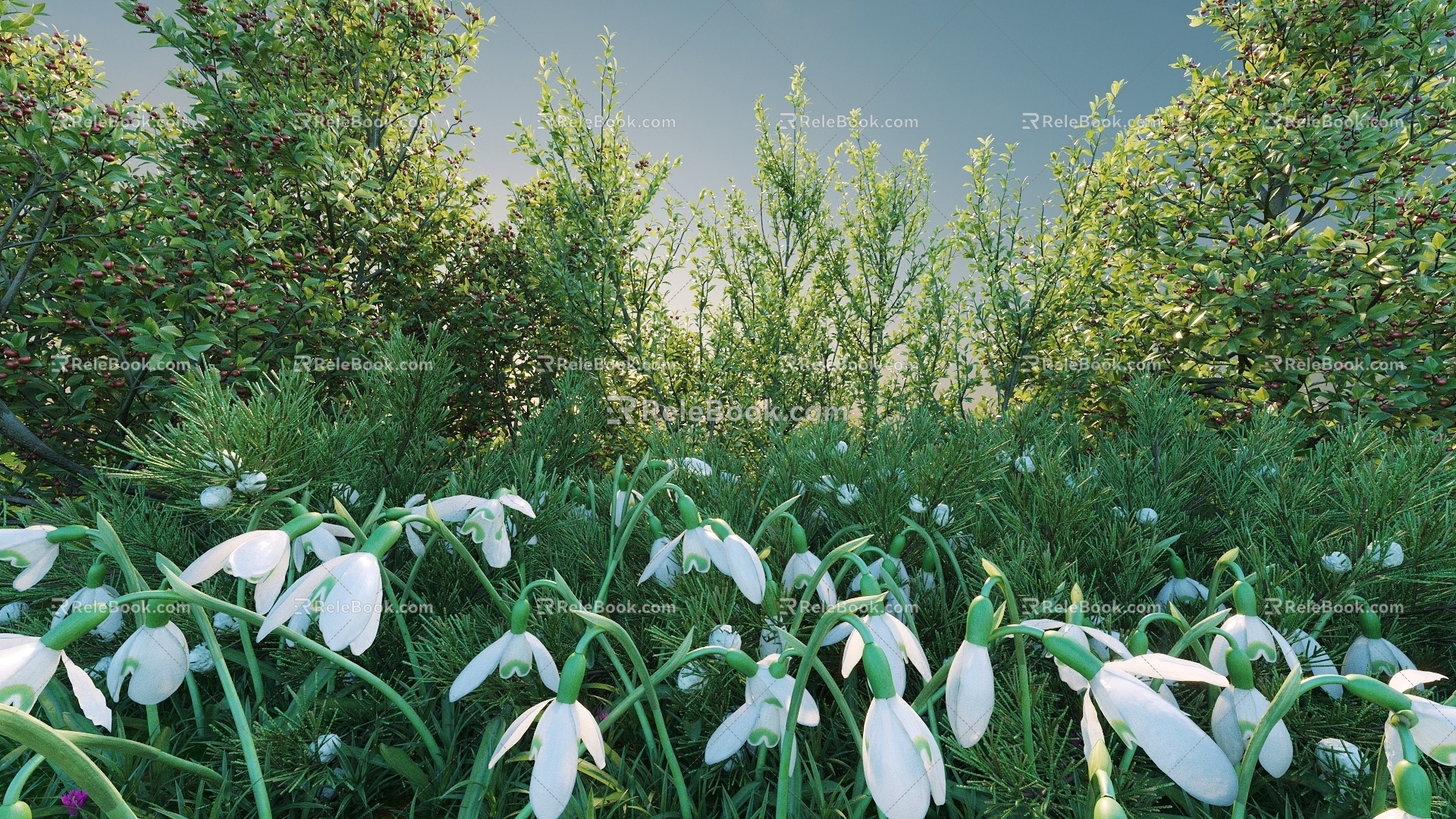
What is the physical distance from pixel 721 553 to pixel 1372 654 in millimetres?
1044

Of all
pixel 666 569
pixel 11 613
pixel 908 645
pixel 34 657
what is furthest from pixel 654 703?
pixel 11 613

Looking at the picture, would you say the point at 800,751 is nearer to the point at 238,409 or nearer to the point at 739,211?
the point at 238,409

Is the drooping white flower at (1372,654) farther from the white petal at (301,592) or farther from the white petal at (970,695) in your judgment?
the white petal at (301,592)

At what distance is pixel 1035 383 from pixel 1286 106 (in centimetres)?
172

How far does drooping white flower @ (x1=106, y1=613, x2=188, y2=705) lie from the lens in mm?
902

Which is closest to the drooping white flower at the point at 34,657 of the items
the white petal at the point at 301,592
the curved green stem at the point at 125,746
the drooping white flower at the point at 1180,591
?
the curved green stem at the point at 125,746

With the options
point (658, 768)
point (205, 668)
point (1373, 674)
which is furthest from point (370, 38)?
point (1373, 674)

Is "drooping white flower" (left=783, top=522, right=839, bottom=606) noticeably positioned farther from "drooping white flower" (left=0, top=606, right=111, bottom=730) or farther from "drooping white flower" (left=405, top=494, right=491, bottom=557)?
"drooping white flower" (left=0, top=606, right=111, bottom=730)

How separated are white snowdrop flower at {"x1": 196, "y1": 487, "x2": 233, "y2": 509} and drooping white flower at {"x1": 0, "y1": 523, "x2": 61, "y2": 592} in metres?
0.25

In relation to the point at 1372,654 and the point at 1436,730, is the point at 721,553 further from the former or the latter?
the point at 1372,654

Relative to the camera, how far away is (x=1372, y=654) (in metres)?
1.06

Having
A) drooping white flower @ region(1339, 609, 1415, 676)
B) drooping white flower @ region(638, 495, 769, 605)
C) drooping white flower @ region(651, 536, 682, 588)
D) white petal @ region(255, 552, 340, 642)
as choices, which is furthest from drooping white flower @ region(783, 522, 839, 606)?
drooping white flower @ region(1339, 609, 1415, 676)

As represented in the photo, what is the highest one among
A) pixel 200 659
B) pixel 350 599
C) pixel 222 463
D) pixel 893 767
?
pixel 222 463

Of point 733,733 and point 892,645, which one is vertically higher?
point 892,645
